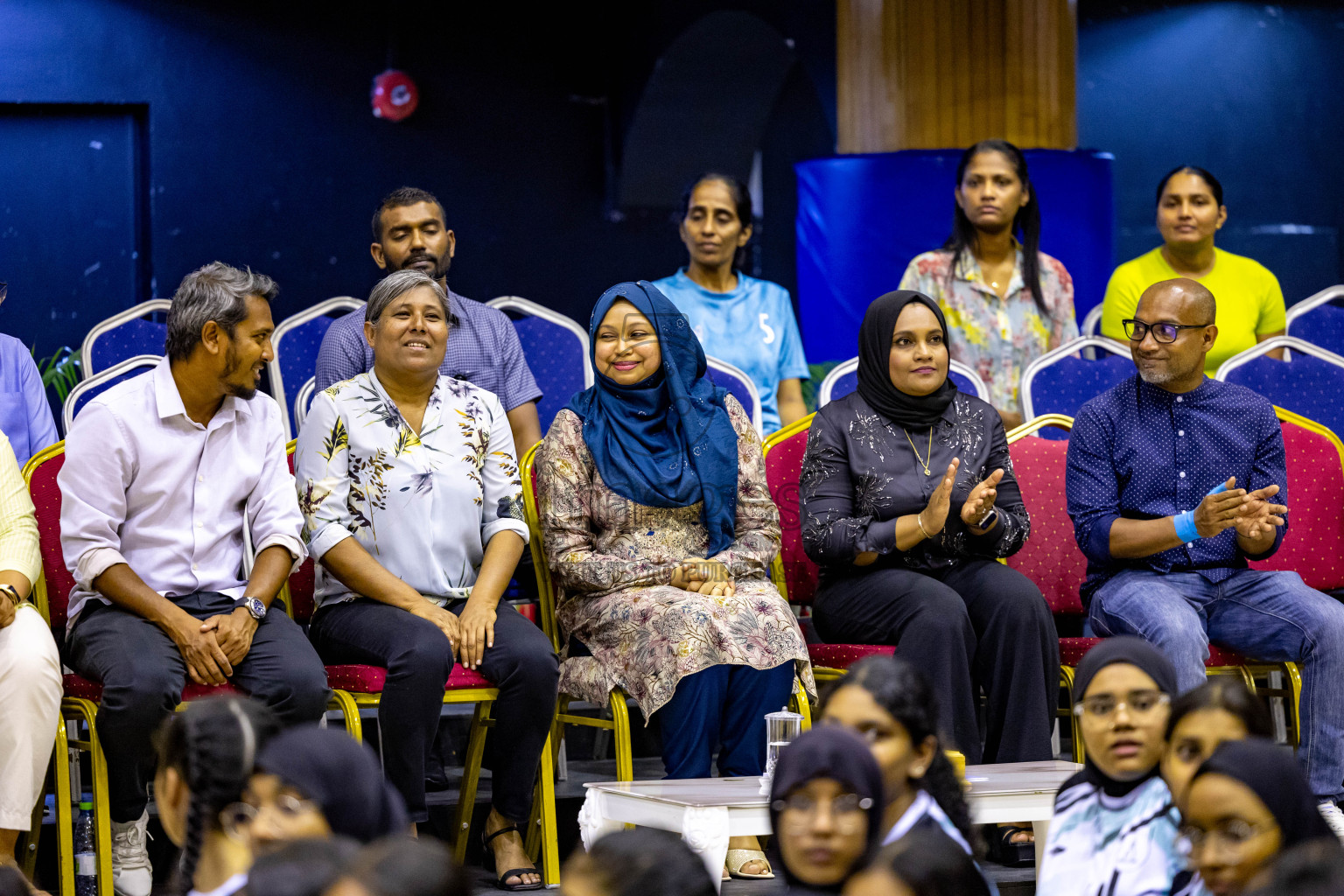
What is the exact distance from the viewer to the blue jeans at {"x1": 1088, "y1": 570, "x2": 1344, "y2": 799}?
326 centimetres

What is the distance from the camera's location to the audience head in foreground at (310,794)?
1737mm

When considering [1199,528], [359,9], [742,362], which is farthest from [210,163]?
[1199,528]

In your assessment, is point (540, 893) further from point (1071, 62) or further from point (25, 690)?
point (1071, 62)

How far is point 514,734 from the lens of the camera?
3.10 m

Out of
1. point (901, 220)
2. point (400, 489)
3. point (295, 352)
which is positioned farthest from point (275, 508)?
point (901, 220)

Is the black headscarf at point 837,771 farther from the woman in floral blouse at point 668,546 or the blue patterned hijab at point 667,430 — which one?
the blue patterned hijab at point 667,430

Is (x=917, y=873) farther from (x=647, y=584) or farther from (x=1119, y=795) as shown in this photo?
(x=647, y=584)

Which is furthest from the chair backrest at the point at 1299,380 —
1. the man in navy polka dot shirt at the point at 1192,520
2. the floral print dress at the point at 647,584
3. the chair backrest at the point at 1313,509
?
the floral print dress at the point at 647,584

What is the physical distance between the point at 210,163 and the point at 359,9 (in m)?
1.04

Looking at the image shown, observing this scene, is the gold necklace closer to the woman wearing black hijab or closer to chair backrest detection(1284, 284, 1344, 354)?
the woman wearing black hijab

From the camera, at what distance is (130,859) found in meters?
2.86

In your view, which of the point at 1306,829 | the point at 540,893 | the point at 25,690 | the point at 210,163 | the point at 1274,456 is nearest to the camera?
the point at 1306,829

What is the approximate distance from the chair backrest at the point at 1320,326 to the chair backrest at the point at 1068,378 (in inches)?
31.3

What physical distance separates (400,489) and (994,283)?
1.96 metres
